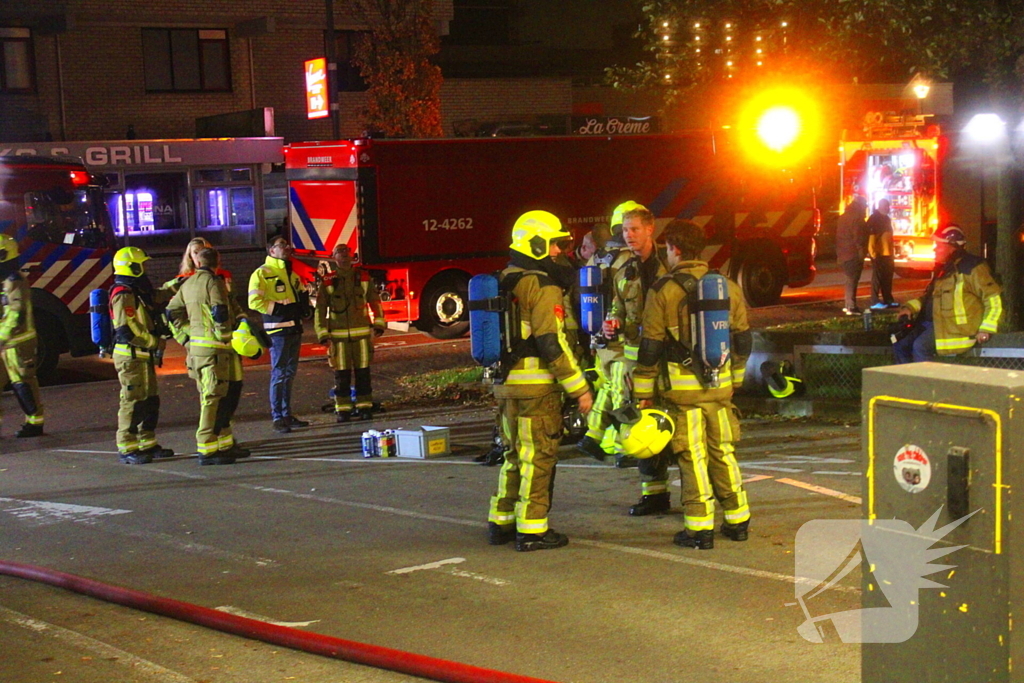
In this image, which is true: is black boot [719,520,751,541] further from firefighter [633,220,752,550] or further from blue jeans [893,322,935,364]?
blue jeans [893,322,935,364]

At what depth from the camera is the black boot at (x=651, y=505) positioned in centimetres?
784

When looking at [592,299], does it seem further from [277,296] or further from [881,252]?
[881,252]

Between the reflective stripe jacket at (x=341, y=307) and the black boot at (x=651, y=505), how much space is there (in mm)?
5091

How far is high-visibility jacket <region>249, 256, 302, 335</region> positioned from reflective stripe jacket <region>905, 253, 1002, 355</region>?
564 cm

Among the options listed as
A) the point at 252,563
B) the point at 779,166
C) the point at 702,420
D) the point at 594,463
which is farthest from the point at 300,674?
the point at 779,166

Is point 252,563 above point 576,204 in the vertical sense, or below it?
below

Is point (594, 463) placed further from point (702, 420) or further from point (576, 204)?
point (576, 204)

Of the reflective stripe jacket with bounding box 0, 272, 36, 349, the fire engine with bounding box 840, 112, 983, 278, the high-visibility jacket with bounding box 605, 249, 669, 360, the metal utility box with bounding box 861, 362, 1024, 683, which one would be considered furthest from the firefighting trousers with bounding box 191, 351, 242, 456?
the fire engine with bounding box 840, 112, 983, 278

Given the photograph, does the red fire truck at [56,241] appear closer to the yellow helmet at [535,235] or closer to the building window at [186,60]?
the yellow helmet at [535,235]

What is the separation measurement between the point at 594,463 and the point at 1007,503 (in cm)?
611

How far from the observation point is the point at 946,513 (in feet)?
12.4

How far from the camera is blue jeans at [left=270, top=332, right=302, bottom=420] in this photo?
39.0ft

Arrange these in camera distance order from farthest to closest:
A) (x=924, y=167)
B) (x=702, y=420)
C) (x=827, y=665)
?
(x=924, y=167) → (x=702, y=420) → (x=827, y=665)

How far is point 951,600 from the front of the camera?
380 centimetres
